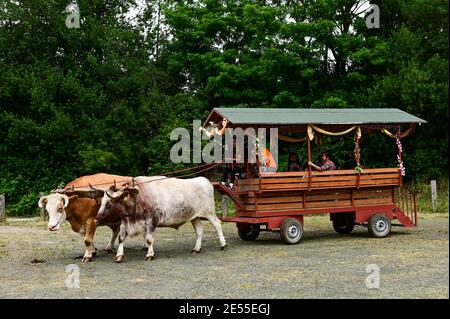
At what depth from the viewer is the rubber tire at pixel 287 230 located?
13.4m

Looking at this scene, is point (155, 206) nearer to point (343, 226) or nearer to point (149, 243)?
point (149, 243)

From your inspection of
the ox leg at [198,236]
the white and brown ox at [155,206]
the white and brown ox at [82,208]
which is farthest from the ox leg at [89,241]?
the ox leg at [198,236]

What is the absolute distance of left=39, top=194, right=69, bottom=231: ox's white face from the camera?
10.9 meters

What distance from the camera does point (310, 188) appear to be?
536 inches

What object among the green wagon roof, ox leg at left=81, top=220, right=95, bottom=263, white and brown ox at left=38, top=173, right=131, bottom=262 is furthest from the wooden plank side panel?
ox leg at left=81, top=220, right=95, bottom=263

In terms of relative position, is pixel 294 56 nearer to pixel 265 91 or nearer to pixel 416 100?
pixel 265 91

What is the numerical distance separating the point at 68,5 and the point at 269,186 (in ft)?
64.0

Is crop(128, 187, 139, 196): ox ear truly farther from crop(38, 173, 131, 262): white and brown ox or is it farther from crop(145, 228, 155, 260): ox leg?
crop(145, 228, 155, 260): ox leg

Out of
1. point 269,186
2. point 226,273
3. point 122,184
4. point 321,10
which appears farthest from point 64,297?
point 321,10

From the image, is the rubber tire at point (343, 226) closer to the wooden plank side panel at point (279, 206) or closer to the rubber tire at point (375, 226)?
the rubber tire at point (375, 226)

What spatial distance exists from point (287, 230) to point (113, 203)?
165 inches

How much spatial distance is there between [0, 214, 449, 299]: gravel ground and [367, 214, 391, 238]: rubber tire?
235 mm

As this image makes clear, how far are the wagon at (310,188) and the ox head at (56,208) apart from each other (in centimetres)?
366

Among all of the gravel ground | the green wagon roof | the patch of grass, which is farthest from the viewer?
the patch of grass
